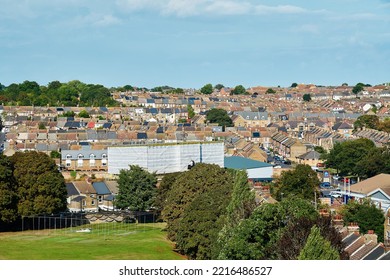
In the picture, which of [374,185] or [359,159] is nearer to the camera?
[374,185]

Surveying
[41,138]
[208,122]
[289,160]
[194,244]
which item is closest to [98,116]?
[208,122]

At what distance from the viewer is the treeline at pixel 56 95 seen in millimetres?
106213

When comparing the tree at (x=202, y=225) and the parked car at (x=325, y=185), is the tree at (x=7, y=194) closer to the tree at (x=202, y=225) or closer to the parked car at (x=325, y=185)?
the tree at (x=202, y=225)

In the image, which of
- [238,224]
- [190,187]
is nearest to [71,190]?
[190,187]

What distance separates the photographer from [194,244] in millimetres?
25484

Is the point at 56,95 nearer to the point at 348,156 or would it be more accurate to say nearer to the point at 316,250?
the point at 348,156

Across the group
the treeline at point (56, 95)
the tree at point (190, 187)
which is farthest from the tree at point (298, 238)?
the treeline at point (56, 95)

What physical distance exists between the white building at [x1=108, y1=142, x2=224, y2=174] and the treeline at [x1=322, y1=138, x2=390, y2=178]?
8.08 meters

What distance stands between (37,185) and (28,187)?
0.33 meters

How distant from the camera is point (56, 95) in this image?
113 meters

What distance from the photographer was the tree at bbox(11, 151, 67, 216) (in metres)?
32.7

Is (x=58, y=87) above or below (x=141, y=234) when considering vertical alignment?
above

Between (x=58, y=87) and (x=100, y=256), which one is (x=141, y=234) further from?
(x=58, y=87)
